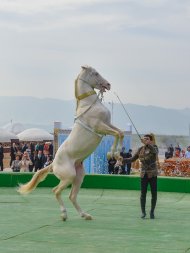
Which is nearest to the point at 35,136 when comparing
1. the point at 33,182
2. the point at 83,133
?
the point at 33,182

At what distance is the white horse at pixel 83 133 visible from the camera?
44.2 ft

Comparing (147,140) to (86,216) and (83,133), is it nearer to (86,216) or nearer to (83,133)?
(83,133)

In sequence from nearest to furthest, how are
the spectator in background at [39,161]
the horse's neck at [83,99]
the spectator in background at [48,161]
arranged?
the horse's neck at [83,99] → the spectator in background at [48,161] → the spectator in background at [39,161]

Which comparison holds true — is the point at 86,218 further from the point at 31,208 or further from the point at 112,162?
the point at 112,162

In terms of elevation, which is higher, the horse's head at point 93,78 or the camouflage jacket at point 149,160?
the horse's head at point 93,78

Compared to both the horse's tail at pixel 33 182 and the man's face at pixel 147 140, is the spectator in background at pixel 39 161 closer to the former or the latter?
the horse's tail at pixel 33 182

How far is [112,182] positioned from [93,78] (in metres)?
6.73

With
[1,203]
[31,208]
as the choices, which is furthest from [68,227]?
[1,203]

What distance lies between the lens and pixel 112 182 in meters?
20.1

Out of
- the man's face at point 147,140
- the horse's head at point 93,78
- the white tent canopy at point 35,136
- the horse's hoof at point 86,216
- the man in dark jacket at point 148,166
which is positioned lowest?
the horse's hoof at point 86,216

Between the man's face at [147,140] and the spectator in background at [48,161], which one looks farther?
the spectator in background at [48,161]

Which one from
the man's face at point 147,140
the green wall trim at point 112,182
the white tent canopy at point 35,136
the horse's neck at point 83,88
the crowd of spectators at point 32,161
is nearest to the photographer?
the horse's neck at point 83,88

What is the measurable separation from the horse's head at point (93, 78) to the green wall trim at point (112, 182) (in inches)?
240

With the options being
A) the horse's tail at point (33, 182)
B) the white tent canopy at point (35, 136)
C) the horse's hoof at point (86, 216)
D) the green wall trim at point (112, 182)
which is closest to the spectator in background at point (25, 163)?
the green wall trim at point (112, 182)
